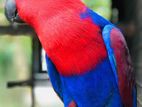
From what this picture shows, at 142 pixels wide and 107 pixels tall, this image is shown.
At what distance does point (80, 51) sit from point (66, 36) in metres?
0.06

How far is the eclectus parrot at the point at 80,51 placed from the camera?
4.89 ft

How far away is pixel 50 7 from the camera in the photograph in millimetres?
1495

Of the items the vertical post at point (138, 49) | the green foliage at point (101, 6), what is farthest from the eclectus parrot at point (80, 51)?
the green foliage at point (101, 6)

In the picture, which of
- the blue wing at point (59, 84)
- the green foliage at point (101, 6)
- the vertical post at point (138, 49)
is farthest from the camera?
the green foliage at point (101, 6)

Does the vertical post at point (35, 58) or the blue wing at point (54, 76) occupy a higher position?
the blue wing at point (54, 76)

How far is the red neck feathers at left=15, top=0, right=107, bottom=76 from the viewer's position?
148 cm

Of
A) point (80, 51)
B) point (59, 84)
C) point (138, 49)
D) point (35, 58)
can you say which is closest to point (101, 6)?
point (138, 49)

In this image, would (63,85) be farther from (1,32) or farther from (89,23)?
(1,32)

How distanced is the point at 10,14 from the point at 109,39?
333mm

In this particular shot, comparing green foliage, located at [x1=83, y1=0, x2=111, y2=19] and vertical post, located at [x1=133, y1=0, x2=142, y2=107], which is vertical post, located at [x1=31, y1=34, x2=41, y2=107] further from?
vertical post, located at [x1=133, y1=0, x2=142, y2=107]

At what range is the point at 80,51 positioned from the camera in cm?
150

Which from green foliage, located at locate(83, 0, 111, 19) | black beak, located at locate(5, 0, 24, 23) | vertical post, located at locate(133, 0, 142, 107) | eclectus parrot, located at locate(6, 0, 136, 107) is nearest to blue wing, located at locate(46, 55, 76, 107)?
→ eclectus parrot, located at locate(6, 0, 136, 107)

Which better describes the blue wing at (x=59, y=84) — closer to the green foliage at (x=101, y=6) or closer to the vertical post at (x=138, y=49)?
the vertical post at (x=138, y=49)

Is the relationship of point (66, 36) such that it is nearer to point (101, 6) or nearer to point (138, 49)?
point (138, 49)
